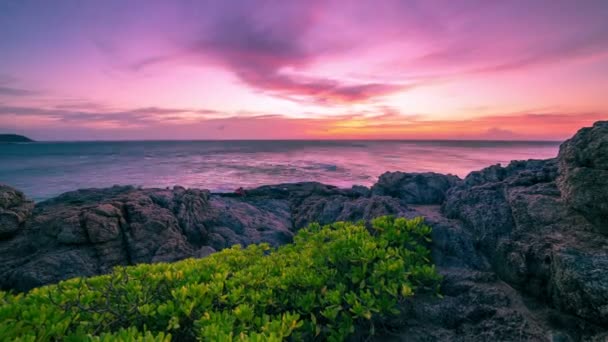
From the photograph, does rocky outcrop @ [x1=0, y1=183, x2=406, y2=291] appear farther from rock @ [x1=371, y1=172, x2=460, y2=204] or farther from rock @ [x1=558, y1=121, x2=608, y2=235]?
rock @ [x1=558, y1=121, x2=608, y2=235]

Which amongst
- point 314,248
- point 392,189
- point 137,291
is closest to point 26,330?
point 137,291

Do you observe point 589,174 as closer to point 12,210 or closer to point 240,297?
point 240,297

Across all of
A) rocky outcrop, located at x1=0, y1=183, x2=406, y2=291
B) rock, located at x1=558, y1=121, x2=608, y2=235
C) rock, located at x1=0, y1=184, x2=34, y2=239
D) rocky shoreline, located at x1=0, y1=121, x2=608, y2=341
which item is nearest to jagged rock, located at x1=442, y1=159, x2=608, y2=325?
rocky shoreline, located at x1=0, y1=121, x2=608, y2=341

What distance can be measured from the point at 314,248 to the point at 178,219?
323 inches

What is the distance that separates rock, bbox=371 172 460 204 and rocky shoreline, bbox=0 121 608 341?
15.8 ft

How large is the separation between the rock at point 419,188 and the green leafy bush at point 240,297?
998 centimetres

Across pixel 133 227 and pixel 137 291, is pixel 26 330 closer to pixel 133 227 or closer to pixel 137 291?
pixel 137 291

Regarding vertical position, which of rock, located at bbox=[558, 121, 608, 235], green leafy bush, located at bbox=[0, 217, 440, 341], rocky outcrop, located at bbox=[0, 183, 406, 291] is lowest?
rocky outcrop, located at bbox=[0, 183, 406, 291]

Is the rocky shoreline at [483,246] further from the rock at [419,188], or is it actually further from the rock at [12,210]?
the rock at [419,188]

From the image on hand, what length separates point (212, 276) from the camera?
3.75 meters

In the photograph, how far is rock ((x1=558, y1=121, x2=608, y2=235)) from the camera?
158 inches

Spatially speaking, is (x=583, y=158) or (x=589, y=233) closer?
(x=589, y=233)

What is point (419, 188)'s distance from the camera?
14.5m

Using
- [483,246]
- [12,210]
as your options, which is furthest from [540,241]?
[12,210]
